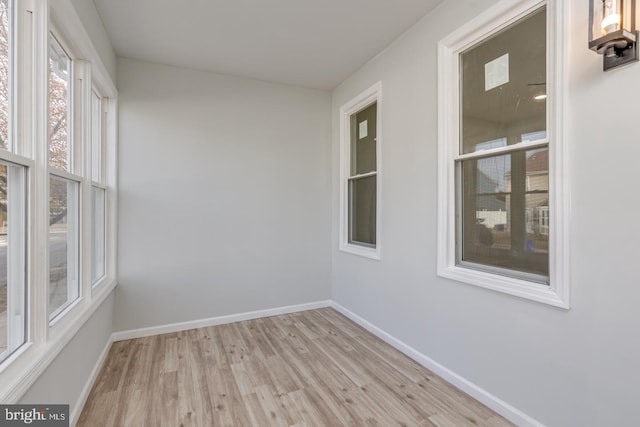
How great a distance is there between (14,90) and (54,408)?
150 cm

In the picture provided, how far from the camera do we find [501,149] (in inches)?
76.9

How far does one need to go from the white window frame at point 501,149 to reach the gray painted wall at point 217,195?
1.82 m

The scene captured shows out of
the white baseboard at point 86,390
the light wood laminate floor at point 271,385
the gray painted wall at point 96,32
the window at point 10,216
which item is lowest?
the light wood laminate floor at point 271,385

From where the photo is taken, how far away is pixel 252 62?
3.12 metres

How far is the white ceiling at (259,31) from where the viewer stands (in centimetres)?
229

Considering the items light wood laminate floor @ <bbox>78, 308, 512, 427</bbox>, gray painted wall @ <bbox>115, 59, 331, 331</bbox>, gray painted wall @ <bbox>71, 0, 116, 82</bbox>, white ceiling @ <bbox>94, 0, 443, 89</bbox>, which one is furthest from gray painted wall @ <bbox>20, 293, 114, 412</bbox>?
white ceiling @ <bbox>94, 0, 443, 89</bbox>

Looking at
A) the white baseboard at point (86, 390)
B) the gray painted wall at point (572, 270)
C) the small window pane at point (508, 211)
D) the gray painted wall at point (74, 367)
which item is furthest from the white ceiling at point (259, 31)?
the white baseboard at point (86, 390)

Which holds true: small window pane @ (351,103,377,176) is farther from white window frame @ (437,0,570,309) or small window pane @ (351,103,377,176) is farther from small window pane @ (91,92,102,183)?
small window pane @ (91,92,102,183)

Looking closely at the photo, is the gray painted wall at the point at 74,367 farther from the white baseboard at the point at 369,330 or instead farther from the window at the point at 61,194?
the window at the point at 61,194

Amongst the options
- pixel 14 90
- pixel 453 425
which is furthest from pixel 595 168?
pixel 14 90

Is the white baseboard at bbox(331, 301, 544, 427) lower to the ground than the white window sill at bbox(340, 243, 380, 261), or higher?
lower

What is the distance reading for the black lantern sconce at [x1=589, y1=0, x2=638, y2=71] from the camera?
1.33m

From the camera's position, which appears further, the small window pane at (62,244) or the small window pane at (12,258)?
the small window pane at (62,244)

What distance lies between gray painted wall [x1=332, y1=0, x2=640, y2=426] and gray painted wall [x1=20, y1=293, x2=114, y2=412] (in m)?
2.36
